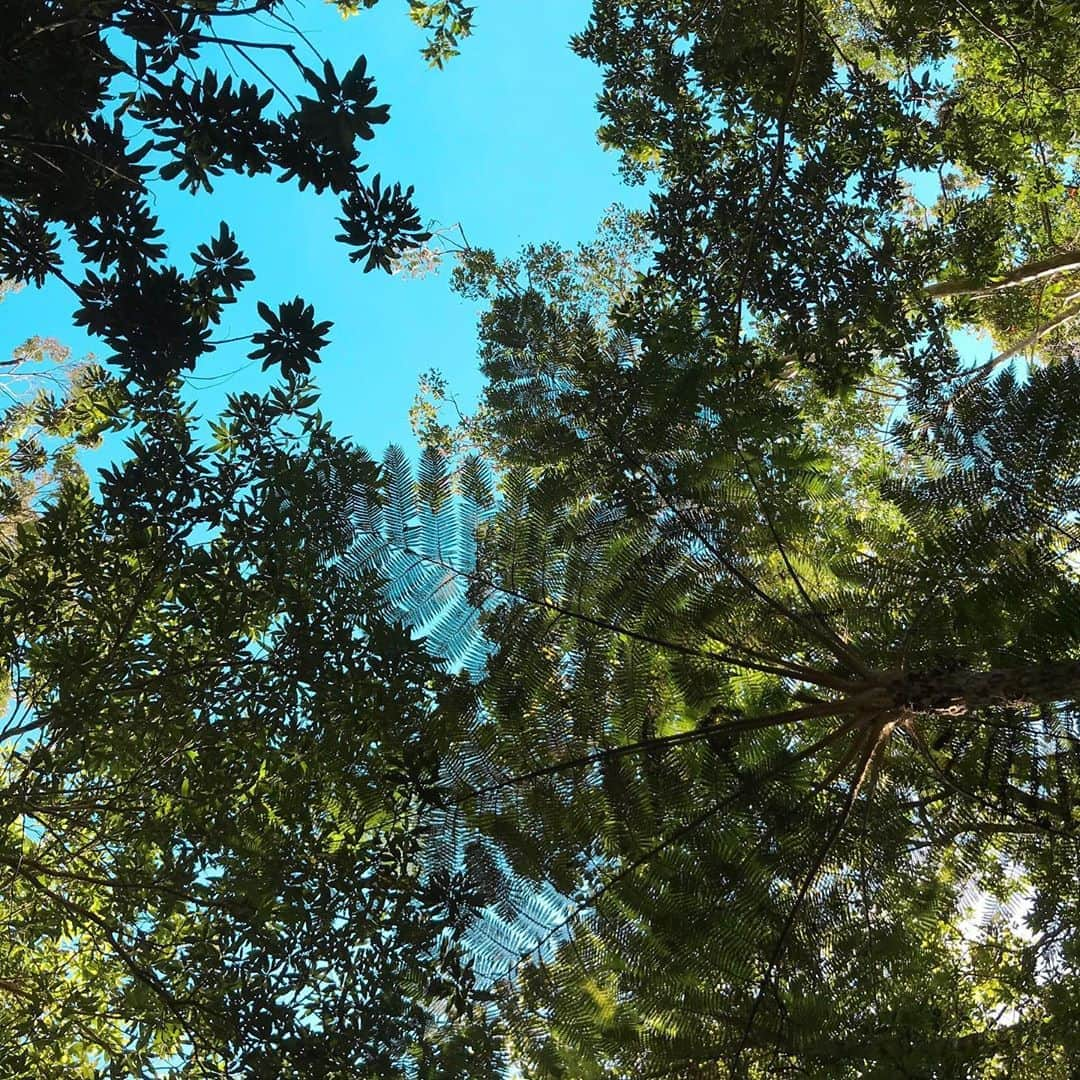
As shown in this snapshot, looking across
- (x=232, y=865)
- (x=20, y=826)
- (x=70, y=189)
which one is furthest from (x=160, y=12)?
(x=20, y=826)

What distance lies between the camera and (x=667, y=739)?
11.8 ft

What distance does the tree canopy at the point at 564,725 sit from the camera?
337cm

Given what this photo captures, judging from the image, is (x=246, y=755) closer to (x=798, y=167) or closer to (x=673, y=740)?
(x=673, y=740)

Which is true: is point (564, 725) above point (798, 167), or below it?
below

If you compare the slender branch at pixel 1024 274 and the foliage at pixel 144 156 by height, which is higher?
the slender branch at pixel 1024 274

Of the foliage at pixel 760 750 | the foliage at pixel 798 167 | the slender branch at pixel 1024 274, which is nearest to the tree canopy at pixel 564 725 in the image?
the foliage at pixel 760 750

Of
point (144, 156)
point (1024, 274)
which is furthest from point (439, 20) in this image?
point (1024, 274)

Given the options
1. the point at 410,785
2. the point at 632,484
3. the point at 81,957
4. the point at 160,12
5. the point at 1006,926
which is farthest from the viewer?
the point at 81,957

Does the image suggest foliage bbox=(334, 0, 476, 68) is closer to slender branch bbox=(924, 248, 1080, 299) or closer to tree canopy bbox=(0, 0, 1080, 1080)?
tree canopy bbox=(0, 0, 1080, 1080)

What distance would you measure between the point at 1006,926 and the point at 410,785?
11.5ft

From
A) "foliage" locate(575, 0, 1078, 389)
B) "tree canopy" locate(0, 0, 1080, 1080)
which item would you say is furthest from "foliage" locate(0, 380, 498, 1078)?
"foliage" locate(575, 0, 1078, 389)

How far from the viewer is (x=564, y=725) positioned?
372cm

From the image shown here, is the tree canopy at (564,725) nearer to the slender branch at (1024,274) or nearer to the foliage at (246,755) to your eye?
the foliage at (246,755)

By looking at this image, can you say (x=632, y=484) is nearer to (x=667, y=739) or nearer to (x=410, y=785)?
(x=667, y=739)
